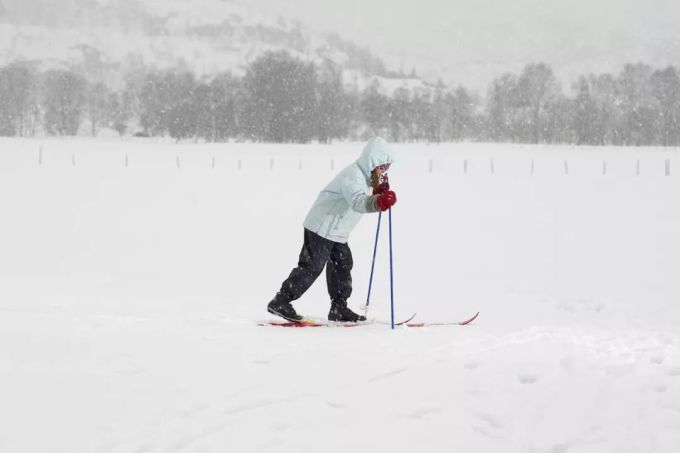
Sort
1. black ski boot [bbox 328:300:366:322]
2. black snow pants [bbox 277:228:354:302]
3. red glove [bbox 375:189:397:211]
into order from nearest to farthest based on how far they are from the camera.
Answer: red glove [bbox 375:189:397:211] < black snow pants [bbox 277:228:354:302] < black ski boot [bbox 328:300:366:322]

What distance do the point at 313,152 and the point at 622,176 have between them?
27.5 m

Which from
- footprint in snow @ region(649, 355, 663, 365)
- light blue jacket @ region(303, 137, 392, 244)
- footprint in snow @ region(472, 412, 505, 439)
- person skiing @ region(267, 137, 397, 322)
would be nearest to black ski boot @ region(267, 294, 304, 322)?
person skiing @ region(267, 137, 397, 322)

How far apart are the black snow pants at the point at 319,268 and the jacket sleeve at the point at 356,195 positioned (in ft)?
2.07

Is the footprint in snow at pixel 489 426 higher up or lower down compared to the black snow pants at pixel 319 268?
lower down

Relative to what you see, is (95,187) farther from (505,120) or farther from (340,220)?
(505,120)

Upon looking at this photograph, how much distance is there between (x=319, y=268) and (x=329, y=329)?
2.56 ft

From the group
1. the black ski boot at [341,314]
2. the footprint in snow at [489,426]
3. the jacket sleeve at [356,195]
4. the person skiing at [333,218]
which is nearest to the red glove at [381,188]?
the person skiing at [333,218]

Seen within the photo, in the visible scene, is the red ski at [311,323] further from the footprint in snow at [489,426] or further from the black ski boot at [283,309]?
the footprint in snow at [489,426]

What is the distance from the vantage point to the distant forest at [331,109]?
95625 millimetres

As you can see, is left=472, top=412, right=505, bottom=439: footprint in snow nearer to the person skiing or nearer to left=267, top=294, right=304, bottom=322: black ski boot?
the person skiing

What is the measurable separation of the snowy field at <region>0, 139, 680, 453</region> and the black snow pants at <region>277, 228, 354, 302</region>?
27.8 inches

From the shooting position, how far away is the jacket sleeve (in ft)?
21.8

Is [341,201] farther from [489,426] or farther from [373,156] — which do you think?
[489,426]

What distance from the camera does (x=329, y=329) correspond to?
6715 millimetres
